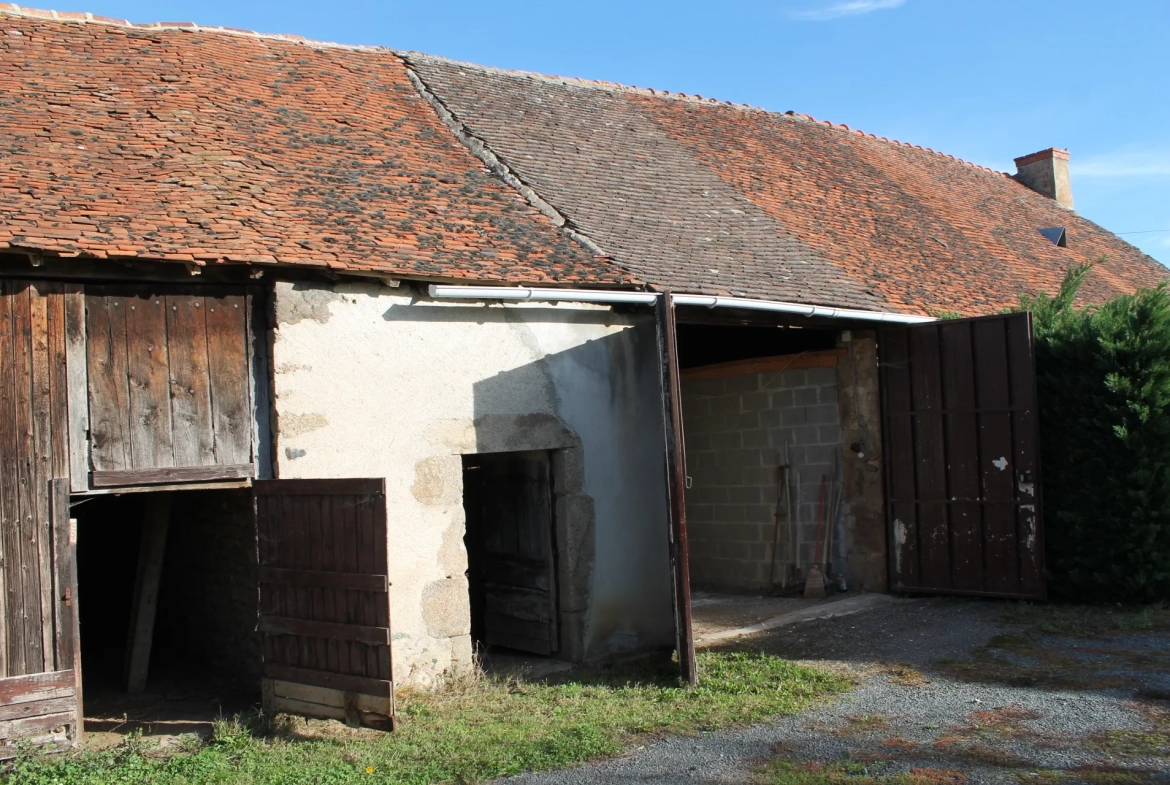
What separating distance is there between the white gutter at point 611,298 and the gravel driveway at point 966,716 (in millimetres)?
2805

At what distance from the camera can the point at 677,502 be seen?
7.44 m

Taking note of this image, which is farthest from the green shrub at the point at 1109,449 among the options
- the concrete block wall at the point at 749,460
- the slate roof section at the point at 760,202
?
the concrete block wall at the point at 749,460

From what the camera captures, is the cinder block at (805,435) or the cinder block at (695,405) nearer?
the cinder block at (805,435)

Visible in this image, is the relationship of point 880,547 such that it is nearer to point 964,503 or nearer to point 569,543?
point 964,503

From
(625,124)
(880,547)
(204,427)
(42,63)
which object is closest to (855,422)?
(880,547)

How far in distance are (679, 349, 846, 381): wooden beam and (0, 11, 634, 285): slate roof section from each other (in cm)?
318

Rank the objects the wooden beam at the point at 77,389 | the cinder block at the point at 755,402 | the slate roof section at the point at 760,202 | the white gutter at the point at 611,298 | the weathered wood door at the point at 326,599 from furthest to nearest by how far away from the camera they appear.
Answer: the cinder block at the point at 755,402
the slate roof section at the point at 760,202
the white gutter at the point at 611,298
the wooden beam at the point at 77,389
the weathered wood door at the point at 326,599

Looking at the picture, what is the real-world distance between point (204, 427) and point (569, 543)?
2.92 meters

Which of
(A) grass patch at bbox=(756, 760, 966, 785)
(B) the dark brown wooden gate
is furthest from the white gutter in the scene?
(A) grass patch at bbox=(756, 760, 966, 785)

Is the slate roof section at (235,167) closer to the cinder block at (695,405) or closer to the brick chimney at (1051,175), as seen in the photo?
the cinder block at (695,405)

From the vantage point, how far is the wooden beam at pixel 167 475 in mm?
6590

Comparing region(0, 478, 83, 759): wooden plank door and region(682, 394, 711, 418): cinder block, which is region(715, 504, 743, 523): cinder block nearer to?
region(682, 394, 711, 418): cinder block

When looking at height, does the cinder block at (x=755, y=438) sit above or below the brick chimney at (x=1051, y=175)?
below

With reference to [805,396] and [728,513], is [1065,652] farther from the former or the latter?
[728,513]
